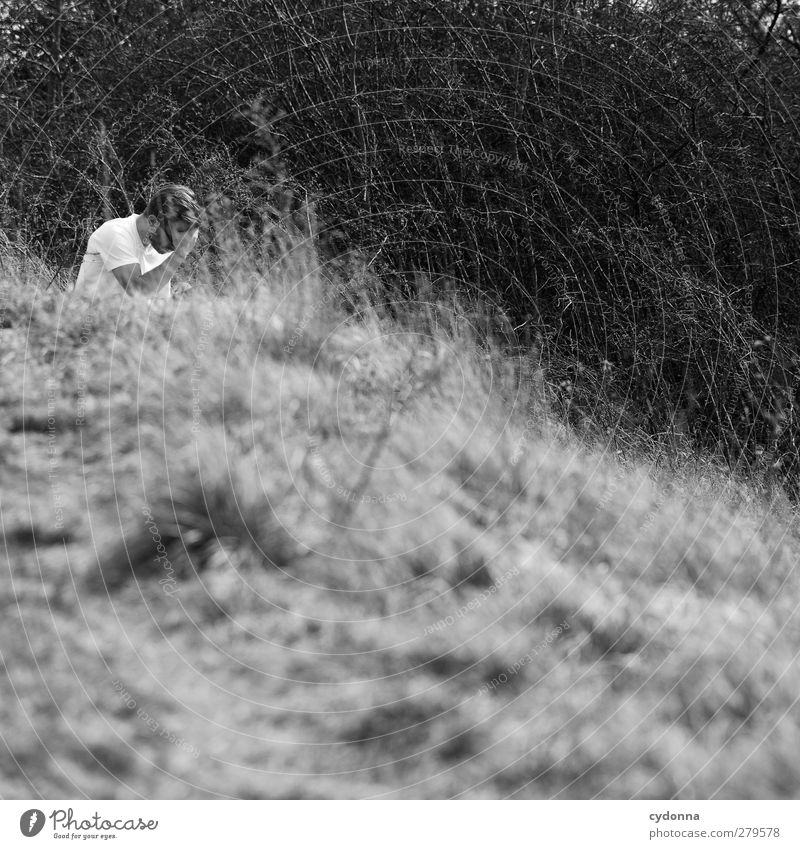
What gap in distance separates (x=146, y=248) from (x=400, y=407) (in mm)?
1619

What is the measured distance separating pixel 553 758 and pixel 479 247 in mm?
3179

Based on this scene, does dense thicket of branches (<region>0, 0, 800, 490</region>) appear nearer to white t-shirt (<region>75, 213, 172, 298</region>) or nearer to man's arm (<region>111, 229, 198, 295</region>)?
man's arm (<region>111, 229, 198, 295</region>)

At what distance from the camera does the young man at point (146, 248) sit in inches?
146

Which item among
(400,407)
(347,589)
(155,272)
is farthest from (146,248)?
(347,589)

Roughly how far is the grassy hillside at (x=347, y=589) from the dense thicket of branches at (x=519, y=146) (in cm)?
141

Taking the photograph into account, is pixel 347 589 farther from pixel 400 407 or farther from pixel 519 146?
pixel 519 146

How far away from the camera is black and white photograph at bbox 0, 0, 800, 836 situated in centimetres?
210

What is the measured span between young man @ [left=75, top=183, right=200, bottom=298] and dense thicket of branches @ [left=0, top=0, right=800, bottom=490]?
2.06 ft

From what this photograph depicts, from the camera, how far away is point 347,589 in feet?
7.89

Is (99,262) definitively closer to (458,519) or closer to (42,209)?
(42,209)

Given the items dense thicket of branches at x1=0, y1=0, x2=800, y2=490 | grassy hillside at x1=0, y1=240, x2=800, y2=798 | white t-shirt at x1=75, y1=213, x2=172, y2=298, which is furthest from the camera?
dense thicket of branches at x1=0, y1=0, x2=800, y2=490

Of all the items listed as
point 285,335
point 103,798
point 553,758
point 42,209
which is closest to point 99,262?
point 285,335

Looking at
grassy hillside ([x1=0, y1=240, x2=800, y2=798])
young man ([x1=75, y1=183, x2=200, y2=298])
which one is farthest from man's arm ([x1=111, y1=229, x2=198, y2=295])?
grassy hillside ([x1=0, y1=240, x2=800, y2=798])

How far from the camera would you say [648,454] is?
3.58 m
